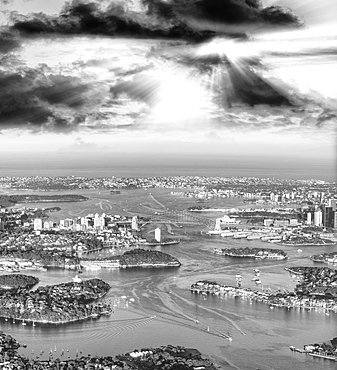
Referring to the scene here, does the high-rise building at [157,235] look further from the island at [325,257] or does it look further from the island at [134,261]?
the island at [325,257]

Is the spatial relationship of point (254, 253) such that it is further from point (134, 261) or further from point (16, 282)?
point (16, 282)

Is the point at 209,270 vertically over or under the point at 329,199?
under

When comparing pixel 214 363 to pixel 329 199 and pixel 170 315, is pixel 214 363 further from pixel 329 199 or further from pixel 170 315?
pixel 329 199

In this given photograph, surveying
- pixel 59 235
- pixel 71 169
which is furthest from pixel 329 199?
pixel 71 169

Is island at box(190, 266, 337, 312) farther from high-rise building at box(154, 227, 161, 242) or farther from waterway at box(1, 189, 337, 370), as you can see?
high-rise building at box(154, 227, 161, 242)

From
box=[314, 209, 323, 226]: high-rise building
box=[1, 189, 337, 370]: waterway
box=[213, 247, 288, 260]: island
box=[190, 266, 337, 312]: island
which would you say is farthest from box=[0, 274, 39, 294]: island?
box=[314, 209, 323, 226]: high-rise building

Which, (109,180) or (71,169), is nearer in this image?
(109,180)

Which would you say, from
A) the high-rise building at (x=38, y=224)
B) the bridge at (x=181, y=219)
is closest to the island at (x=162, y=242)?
the bridge at (x=181, y=219)
